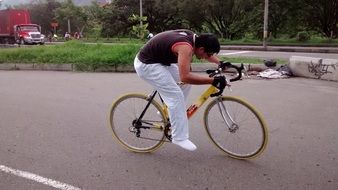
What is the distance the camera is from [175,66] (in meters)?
4.96

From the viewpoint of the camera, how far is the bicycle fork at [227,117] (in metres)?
4.87

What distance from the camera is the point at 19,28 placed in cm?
3862

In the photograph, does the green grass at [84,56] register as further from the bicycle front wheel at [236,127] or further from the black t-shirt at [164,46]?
the black t-shirt at [164,46]

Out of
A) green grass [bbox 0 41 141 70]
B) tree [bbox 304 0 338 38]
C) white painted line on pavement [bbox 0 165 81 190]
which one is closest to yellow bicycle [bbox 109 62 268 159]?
white painted line on pavement [bbox 0 165 81 190]

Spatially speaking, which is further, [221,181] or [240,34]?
[240,34]

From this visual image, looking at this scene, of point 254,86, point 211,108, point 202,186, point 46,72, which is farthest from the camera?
point 46,72

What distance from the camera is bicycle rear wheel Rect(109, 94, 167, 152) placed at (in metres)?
5.18

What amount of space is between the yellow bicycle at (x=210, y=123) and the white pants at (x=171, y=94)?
0.69ft

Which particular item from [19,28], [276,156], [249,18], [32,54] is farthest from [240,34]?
[276,156]

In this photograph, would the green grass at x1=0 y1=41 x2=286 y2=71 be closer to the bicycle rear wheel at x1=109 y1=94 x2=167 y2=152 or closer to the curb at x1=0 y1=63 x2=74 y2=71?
the curb at x1=0 y1=63 x2=74 y2=71

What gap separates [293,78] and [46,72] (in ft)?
24.2

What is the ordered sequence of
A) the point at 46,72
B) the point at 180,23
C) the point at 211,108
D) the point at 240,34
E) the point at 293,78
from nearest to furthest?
the point at 211,108
the point at 293,78
the point at 46,72
the point at 240,34
the point at 180,23

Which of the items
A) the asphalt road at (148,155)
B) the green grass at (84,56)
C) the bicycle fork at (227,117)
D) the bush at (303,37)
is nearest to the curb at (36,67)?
the green grass at (84,56)

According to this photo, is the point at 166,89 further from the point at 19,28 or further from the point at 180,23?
the point at 180,23
